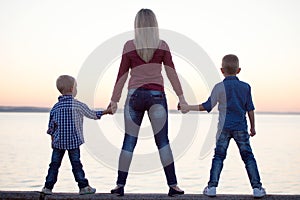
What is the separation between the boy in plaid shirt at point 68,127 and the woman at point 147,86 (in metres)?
0.47

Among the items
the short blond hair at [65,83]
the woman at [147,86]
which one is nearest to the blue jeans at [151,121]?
the woman at [147,86]

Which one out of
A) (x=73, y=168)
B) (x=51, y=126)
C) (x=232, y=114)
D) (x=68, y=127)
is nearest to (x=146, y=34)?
(x=232, y=114)

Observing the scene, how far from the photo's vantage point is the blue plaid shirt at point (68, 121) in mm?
6664

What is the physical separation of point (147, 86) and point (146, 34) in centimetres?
62

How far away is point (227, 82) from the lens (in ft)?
21.5

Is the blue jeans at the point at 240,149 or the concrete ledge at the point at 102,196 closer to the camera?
the concrete ledge at the point at 102,196

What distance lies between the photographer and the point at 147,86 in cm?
632

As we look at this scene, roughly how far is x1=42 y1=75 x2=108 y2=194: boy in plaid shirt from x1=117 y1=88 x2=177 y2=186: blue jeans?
429mm

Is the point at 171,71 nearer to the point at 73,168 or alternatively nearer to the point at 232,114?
the point at 232,114

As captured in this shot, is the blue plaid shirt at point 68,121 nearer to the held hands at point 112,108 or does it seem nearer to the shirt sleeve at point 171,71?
the held hands at point 112,108

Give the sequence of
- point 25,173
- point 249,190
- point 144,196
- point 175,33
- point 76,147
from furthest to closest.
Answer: point 25,173 → point 249,190 → point 175,33 → point 76,147 → point 144,196

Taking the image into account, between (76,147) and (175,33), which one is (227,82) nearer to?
(175,33)

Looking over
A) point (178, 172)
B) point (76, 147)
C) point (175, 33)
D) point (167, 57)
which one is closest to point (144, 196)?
point (76, 147)

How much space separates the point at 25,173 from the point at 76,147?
27107 mm
